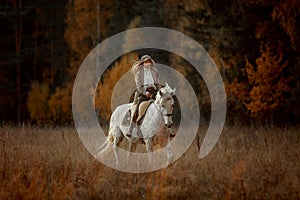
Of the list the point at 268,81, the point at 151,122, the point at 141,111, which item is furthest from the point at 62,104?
the point at 151,122

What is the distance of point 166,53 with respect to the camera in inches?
1009

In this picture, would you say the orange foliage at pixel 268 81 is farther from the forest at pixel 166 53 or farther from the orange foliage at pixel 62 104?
the orange foliage at pixel 62 104

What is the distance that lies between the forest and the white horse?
5.32 ft

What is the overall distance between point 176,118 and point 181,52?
367 cm

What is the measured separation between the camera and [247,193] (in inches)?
281

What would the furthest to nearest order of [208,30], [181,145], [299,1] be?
[208,30] → [299,1] → [181,145]

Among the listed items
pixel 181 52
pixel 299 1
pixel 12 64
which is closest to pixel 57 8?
pixel 12 64

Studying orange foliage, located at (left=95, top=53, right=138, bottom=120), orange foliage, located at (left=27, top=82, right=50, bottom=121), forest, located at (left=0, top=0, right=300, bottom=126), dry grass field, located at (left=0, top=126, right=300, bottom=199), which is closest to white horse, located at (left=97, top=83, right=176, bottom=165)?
dry grass field, located at (left=0, top=126, right=300, bottom=199)

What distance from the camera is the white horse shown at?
9.23m

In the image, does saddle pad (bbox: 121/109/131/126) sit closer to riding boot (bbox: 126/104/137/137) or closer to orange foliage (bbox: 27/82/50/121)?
riding boot (bbox: 126/104/137/137)

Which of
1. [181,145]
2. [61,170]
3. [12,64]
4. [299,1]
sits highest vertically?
[12,64]

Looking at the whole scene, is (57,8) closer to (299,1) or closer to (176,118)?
(176,118)

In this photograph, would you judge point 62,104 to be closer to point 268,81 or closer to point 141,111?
point 268,81

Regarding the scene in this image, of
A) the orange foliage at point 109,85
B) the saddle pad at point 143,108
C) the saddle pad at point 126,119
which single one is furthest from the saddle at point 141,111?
the orange foliage at point 109,85
